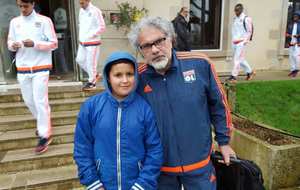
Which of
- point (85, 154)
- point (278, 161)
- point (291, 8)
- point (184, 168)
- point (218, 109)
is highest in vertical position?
point (291, 8)

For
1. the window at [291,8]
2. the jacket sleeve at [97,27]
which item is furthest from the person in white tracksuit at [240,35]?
the jacket sleeve at [97,27]

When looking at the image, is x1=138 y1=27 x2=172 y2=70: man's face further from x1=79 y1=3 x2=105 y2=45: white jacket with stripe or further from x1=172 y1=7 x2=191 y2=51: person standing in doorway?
x1=172 y1=7 x2=191 y2=51: person standing in doorway

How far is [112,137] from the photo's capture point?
5.83 feet

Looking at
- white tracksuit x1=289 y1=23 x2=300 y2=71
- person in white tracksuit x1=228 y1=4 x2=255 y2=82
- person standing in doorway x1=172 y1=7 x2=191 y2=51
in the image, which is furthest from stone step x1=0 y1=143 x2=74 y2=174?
white tracksuit x1=289 y1=23 x2=300 y2=71

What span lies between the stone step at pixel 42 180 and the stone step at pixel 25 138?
43 cm

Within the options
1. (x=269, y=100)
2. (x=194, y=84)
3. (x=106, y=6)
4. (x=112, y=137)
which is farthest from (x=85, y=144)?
(x=106, y=6)

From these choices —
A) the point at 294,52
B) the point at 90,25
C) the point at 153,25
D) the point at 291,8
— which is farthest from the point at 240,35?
the point at 153,25

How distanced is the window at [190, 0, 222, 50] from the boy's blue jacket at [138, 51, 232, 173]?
20.5 feet

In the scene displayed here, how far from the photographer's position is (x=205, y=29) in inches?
320

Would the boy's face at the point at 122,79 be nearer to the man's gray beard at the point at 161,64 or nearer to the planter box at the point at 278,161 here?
the man's gray beard at the point at 161,64

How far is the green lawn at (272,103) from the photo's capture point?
4895 mm

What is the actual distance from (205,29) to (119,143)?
22.8 ft

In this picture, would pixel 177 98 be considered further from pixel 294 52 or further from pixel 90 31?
pixel 294 52

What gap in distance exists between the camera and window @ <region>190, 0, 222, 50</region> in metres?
7.92
